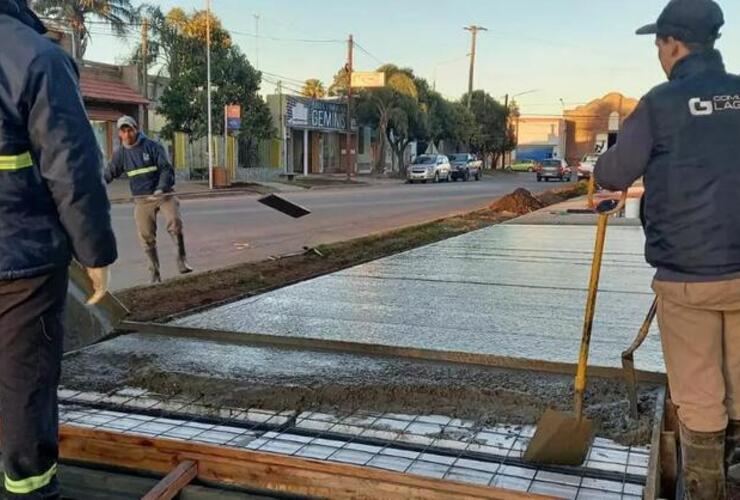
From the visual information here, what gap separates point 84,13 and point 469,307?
33208 mm

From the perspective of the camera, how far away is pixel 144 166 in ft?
26.9

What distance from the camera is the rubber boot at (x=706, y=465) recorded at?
9.46 ft

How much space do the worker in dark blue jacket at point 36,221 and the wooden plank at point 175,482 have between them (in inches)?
14.7

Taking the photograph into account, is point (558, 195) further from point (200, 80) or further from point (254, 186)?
point (200, 80)

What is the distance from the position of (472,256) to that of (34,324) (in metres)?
7.43

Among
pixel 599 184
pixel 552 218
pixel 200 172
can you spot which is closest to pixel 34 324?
pixel 599 184

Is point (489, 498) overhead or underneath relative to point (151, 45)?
underneath

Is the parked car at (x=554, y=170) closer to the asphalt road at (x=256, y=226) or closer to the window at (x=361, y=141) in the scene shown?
the window at (x=361, y=141)

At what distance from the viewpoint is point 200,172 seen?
111ft

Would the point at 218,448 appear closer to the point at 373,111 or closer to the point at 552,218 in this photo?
the point at 552,218

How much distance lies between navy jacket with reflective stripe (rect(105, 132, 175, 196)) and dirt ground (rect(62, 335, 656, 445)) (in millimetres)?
3686

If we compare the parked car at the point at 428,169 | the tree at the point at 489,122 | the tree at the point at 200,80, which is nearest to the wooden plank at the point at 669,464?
the tree at the point at 200,80

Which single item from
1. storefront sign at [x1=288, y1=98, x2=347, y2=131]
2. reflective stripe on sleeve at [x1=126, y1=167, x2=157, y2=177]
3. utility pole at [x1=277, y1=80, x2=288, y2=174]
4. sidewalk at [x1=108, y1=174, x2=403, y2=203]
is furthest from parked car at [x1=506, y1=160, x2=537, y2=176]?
reflective stripe on sleeve at [x1=126, y1=167, x2=157, y2=177]

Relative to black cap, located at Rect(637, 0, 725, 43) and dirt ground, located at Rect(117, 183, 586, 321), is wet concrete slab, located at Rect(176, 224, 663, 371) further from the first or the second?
black cap, located at Rect(637, 0, 725, 43)
